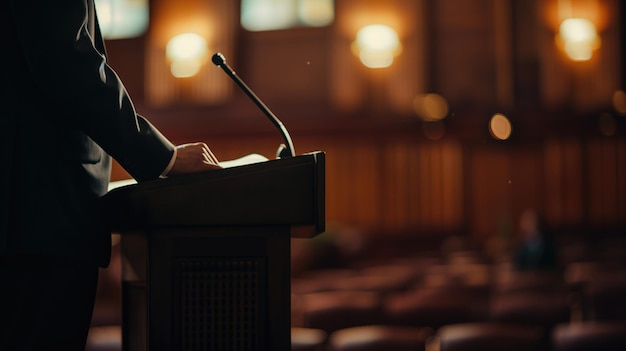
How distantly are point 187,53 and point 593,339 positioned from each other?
439 inches

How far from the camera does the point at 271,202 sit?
4.72 feet

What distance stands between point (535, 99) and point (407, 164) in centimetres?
209

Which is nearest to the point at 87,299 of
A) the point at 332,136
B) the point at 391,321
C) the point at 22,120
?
the point at 22,120

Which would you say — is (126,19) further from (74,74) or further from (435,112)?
(74,74)

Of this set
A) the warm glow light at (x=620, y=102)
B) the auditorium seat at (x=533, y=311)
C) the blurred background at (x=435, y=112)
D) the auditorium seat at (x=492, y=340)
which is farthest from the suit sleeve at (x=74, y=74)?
the warm glow light at (x=620, y=102)

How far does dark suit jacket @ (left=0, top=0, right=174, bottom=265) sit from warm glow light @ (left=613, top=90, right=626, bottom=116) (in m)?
11.3

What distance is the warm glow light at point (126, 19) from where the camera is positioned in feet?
44.4

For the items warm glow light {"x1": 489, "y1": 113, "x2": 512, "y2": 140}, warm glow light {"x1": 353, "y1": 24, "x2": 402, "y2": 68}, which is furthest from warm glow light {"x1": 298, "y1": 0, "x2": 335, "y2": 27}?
warm glow light {"x1": 489, "y1": 113, "x2": 512, "y2": 140}

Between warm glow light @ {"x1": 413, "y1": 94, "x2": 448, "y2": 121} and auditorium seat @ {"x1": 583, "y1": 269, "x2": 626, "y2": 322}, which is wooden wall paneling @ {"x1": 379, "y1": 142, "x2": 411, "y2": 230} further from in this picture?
auditorium seat @ {"x1": 583, "y1": 269, "x2": 626, "y2": 322}

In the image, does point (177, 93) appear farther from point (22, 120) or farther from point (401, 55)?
point (22, 120)

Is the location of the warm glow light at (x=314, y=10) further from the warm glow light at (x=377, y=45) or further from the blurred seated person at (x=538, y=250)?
the blurred seated person at (x=538, y=250)

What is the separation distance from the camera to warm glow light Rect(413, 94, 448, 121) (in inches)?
480

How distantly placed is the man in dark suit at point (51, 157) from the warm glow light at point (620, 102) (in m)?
11.3

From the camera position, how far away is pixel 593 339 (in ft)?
9.69
